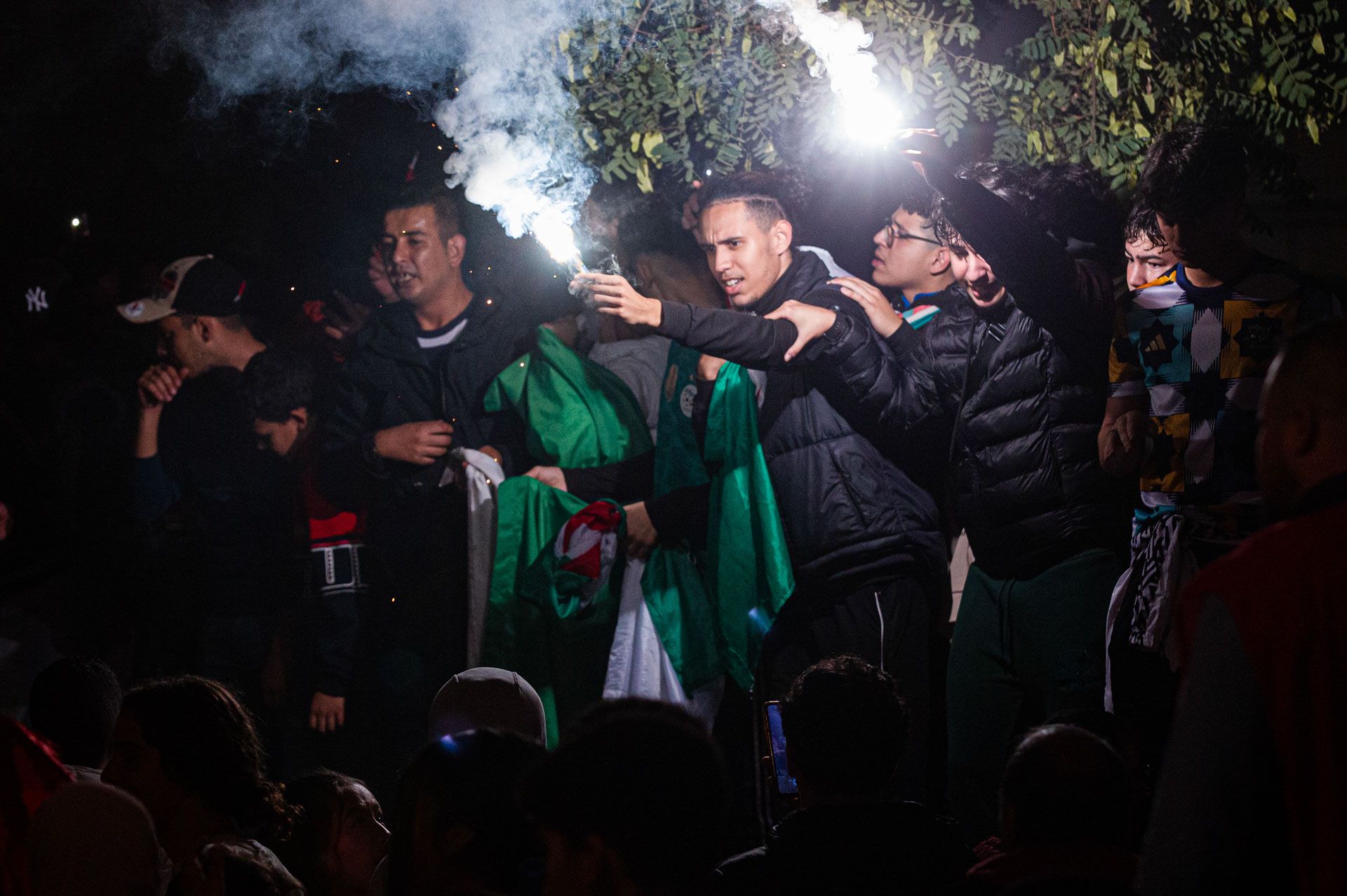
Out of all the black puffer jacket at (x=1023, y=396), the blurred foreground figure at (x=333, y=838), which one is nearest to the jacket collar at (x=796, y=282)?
the black puffer jacket at (x=1023, y=396)

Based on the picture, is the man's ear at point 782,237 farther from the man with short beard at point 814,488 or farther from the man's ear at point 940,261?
the man's ear at point 940,261

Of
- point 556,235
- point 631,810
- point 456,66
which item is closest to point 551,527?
point 556,235

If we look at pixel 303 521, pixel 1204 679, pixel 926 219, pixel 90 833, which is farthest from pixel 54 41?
pixel 1204 679

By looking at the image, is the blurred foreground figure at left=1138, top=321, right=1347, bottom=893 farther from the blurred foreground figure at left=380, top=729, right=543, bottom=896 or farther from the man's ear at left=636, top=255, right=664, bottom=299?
the man's ear at left=636, top=255, right=664, bottom=299

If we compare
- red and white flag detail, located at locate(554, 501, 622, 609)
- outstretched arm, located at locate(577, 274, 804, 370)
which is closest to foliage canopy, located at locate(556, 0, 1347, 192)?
outstretched arm, located at locate(577, 274, 804, 370)

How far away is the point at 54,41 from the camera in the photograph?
6324 mm

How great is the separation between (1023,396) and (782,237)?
1.38 metres

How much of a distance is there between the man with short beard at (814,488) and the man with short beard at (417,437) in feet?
2.28

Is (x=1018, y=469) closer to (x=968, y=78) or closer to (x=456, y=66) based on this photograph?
(x=968, y=78)

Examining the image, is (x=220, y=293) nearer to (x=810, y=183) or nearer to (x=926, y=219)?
(x=810, y=183)

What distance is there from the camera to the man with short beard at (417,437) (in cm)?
582

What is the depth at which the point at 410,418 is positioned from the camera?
596cm

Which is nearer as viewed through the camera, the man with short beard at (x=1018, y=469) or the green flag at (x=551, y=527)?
the man with short beard at (x=1018, y=469)

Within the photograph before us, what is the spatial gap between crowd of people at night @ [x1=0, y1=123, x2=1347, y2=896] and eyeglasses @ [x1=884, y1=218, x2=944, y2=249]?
18 millimetres
